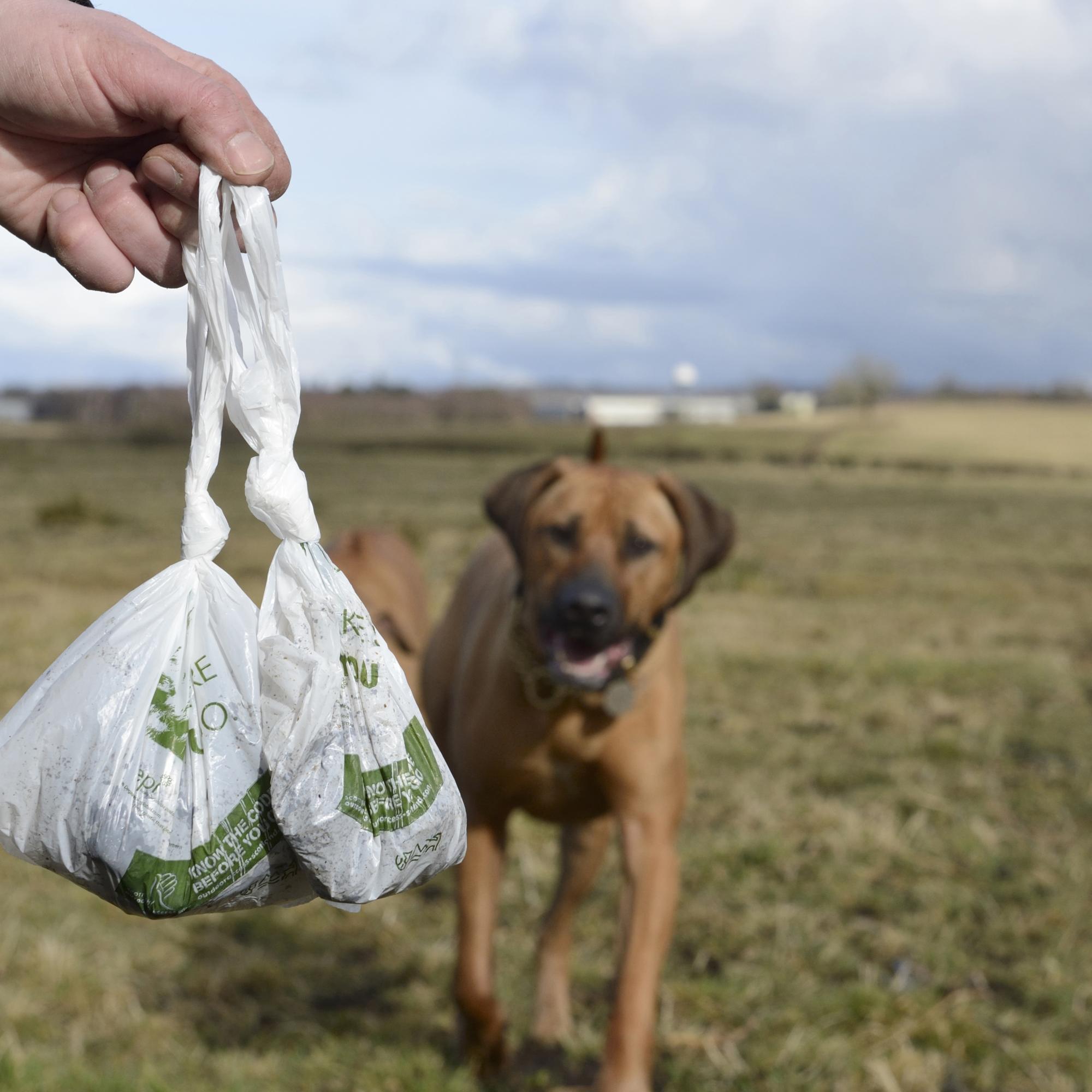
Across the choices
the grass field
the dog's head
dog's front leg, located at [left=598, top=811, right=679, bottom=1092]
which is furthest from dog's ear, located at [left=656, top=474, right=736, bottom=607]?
the grass field

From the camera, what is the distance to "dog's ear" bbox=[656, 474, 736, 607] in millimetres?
3793

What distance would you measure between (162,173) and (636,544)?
233 centimetres

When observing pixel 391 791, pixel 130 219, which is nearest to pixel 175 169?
pixel 130 219

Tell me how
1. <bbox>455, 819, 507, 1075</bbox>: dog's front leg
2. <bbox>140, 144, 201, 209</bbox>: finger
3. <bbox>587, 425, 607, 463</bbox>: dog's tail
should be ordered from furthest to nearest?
<bbox>587, 425, 607, 463</bbox>: dog's tail, <bbox>455, 819, 507, 1075</bbox>: dog's front leg, <bbox>140, 144, 201, 209</bbox>: finger

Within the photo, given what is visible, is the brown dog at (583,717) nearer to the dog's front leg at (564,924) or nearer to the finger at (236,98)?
the dog's front leg at (564,924)

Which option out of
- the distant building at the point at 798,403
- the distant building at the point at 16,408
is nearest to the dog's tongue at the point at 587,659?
the distant building at the point at 16,408

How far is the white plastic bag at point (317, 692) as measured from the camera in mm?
1293

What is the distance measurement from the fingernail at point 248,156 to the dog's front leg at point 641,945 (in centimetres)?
238

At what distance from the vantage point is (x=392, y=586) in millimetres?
5203

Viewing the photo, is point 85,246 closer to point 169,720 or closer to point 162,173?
point 162,173

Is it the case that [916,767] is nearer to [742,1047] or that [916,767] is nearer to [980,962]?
[980,962]

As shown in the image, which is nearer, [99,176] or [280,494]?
[280,494]

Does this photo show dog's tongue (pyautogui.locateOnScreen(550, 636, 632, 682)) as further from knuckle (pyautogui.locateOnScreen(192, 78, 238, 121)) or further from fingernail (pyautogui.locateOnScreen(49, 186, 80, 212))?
knuckle (pyautogui.locateOnScreen(192, 78, 238, 121))

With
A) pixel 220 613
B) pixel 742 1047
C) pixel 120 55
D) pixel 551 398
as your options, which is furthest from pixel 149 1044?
pixel 551 398
